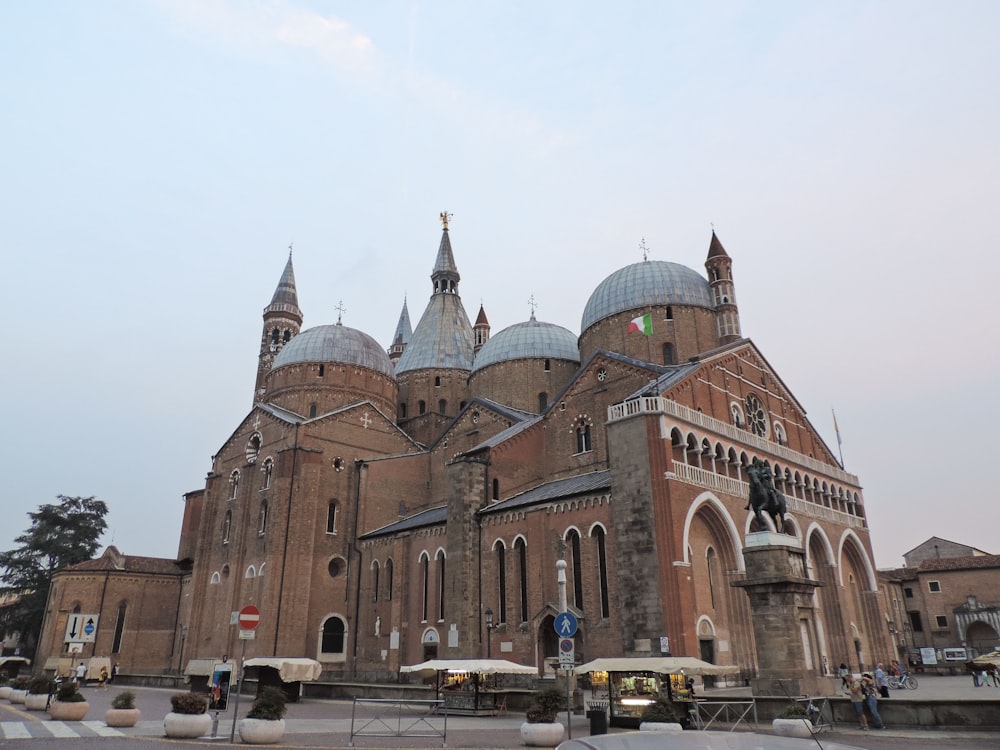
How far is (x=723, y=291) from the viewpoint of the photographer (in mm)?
39156

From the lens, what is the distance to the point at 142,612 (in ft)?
153

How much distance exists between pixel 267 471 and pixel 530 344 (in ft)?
57.7

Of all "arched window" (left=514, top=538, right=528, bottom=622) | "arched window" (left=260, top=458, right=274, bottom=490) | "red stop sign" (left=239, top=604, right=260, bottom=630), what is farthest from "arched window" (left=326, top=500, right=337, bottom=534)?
"red stop sign" (left=239, top=604, right=260, bottom=630)

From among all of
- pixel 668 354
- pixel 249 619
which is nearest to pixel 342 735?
pixel 249 619

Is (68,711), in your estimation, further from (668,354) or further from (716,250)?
(716,250)

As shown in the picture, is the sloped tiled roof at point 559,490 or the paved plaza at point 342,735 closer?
the paved plaza at point 342,735

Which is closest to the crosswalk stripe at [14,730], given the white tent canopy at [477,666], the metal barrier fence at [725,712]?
the white tent canopy at [477,666]

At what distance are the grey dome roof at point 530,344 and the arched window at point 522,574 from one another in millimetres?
16031

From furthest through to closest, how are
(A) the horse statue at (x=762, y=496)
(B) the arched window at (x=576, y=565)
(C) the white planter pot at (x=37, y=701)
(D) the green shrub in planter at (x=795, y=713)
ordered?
(B) the arched window at (x=576, y=565), (C) the white planter pot at (x=37, y=701), (A) the horse statue at (x=762, y=496), (D) the green shrub in planter at (x=795, y=713)

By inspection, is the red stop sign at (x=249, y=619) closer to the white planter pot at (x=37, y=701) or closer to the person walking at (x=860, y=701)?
the white planter pot at (x=37, y=701)

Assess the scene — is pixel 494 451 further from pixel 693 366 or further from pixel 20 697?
pixel 20 697

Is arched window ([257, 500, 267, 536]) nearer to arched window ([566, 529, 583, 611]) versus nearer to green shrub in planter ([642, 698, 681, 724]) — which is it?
arched window ([566, 529, 583, 611])

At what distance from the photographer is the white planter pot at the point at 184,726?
1477cm

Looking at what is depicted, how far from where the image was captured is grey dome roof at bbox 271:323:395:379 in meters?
47.4
